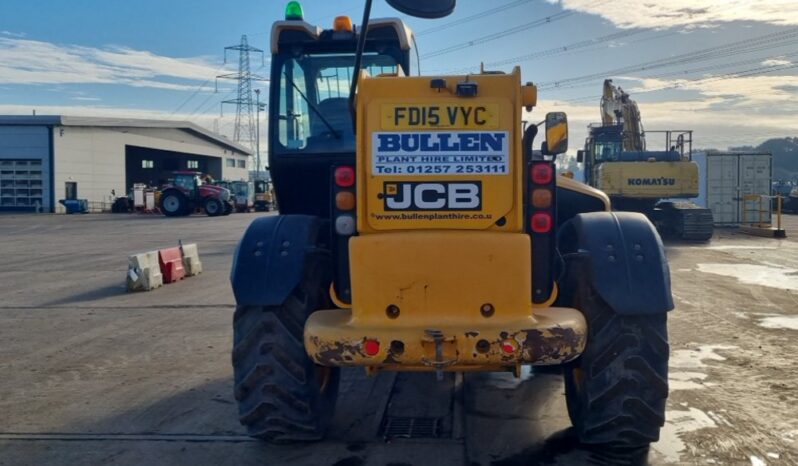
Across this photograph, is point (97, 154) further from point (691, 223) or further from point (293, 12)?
point (293, 12)

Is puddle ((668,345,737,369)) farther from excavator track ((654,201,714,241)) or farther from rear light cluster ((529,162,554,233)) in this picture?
excavator track ((654,201,714,241))

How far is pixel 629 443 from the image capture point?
4.61 metres

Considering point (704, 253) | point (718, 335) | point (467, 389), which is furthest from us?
point (704, 253)

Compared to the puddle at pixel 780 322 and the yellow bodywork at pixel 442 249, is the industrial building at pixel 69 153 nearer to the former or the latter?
the puddle at pixel 780 322

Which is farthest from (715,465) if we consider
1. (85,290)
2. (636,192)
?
(636,192)

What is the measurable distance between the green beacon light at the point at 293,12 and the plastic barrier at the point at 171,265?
8.05 metres

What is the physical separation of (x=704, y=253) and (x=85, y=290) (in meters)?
13.9

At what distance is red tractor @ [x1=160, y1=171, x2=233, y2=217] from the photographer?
4156 cm

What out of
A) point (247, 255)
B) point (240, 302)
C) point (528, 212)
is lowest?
point (240, 302)

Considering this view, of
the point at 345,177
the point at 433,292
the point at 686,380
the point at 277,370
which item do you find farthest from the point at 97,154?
the point at 433,292

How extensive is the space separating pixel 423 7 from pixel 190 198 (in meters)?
40.0

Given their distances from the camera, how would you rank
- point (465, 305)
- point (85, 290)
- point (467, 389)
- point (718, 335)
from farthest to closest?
1. point (85, 290)
2. point (718, 335)
3. point (467, 389)
4. point (465, 305)

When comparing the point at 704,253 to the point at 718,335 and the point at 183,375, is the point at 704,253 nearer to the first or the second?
the point at 718,335

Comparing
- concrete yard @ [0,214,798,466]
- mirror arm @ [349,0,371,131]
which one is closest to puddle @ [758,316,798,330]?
concrete yard @ [0,214,798,466]
